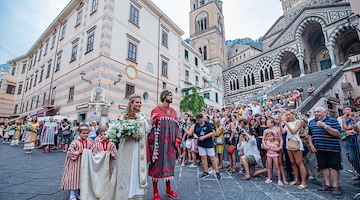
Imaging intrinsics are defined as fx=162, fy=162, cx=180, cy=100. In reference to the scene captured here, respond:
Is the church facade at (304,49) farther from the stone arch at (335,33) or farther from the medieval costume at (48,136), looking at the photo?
the medieval costume at (48,136)

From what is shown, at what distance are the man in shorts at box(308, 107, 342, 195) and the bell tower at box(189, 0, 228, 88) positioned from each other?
1201 inches

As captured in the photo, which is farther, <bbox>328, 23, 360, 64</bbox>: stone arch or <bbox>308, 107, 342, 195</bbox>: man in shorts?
<bbox>328, 23, 360, 64</bbox>: stone arch

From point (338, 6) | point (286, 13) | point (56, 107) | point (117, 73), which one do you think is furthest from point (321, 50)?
point (56, 107)

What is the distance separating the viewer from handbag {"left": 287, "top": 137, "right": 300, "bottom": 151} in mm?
3693

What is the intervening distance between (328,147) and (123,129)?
13.1 ft

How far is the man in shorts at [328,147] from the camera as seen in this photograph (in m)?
3.20

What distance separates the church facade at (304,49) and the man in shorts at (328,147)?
19598 mm

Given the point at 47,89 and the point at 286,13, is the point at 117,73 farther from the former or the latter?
the point at 286,13

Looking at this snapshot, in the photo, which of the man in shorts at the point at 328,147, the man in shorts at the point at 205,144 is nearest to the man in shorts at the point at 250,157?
the man in shorts at the point at 205,144

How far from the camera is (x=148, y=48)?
15.0 meters

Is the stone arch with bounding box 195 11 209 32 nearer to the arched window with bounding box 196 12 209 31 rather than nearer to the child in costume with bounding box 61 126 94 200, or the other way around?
the arched window with bounding box 196 12 209 31

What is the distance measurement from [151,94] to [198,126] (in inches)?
418

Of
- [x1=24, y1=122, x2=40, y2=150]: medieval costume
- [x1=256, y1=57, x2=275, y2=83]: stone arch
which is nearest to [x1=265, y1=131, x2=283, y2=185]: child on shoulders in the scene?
[x1=24, y1=122, x2=40, y2=150]: medieval costume

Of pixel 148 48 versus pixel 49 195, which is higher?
pixel 148 48
